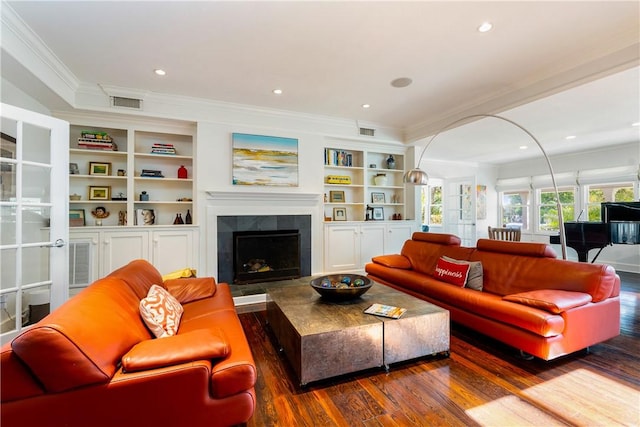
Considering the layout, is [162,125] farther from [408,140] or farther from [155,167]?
[408,140]

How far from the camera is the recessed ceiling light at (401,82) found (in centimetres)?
336

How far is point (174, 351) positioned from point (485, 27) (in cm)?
315

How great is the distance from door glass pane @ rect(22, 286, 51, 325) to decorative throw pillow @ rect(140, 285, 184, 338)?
1.22 metres

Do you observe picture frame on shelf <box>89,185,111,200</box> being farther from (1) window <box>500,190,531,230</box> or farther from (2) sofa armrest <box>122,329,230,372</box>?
(1) window <box>500,190,531,230</box>

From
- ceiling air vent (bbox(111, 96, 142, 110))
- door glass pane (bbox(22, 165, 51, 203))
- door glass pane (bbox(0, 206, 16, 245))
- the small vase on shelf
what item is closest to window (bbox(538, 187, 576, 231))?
the small vase on shelf

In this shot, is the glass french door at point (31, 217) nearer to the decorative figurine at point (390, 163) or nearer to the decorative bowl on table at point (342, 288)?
the decorative bowl on table at point (342, 288)

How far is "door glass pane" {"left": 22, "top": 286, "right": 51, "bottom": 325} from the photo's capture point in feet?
8.01

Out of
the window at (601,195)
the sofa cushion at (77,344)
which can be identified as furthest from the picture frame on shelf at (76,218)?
the window at (601,195)

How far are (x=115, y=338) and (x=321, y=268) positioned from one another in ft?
11.9

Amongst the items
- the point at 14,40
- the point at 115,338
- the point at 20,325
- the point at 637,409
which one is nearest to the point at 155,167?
the point at 14,40

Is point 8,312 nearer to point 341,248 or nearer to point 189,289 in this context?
point 189,289

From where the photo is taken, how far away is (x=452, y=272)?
3141 millimetres

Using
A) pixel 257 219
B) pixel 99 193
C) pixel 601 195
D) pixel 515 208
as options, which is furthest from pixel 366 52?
pixel 515 208

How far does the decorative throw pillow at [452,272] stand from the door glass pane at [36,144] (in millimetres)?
3900
